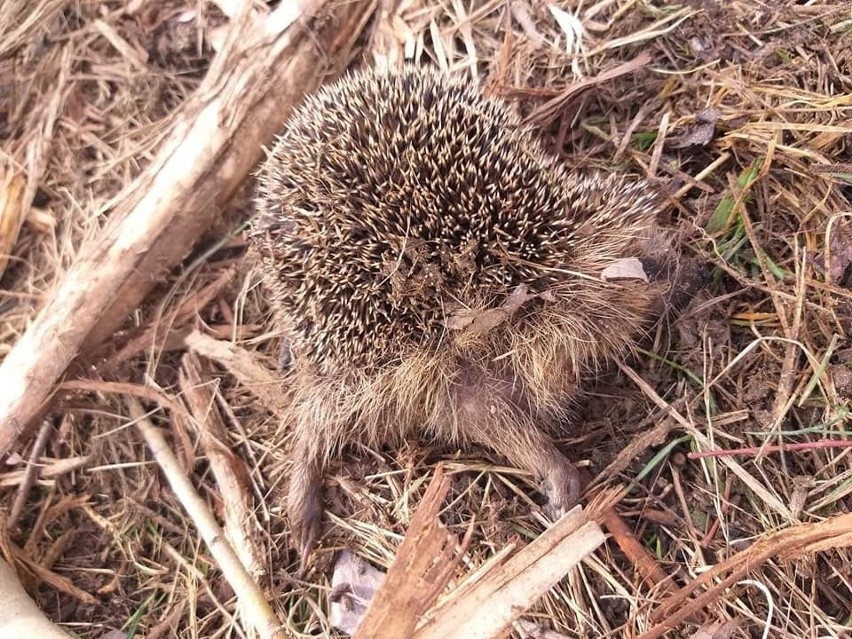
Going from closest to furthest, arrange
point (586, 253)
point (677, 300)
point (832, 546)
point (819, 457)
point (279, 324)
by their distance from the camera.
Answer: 1. point (832, 546)
2. point (819, 457)
3. point (586, 253)
4. point (677, 300)
5. point (279, 324)

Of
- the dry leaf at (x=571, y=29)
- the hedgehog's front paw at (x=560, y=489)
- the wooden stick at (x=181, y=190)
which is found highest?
the wooden stick at (x=181, y=190)

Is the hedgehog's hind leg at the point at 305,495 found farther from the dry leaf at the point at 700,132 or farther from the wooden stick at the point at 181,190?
the dry leaf at the point at 700,132

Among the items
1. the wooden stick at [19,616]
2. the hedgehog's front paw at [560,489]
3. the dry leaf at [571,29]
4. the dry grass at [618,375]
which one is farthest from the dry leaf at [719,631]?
the dry leaf at [571,29]

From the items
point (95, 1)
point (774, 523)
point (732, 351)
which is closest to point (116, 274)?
point (95, 1)

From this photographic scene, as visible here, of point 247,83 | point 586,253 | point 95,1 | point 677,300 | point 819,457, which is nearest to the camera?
point 819,457

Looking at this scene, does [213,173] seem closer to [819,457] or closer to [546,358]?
[546,358]
